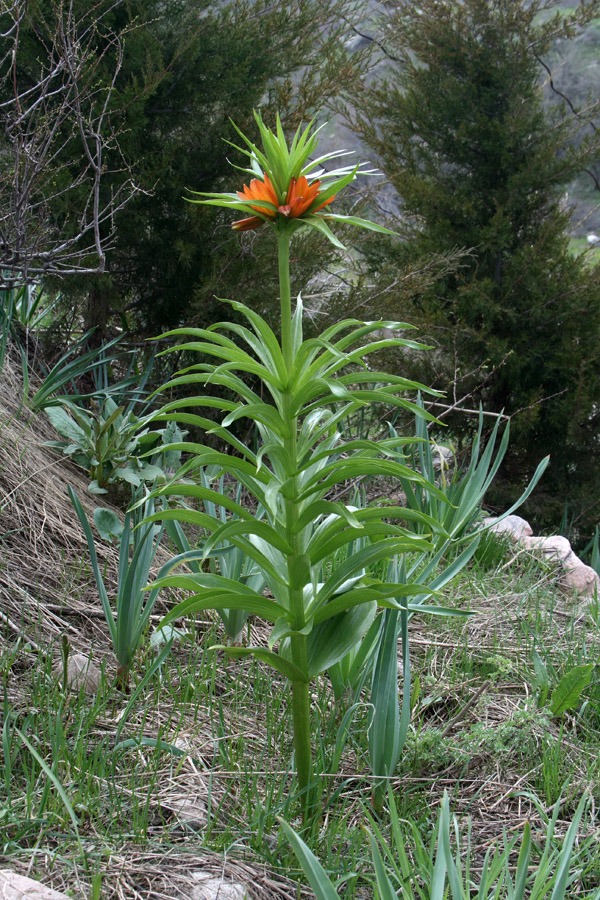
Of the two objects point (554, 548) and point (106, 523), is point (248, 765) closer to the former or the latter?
point (106, 523)

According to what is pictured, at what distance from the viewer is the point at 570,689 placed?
193 cm

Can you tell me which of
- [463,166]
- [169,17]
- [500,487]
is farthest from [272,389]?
[463,166]

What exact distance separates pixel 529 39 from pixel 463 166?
0.95 metres

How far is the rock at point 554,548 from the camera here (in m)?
3.38

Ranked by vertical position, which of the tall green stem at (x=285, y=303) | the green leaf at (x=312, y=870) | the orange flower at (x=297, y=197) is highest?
the orange flower at (x=297, y=197)

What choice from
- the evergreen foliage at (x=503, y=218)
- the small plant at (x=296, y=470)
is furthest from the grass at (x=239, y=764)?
the evergreen foliage at (x=503, y=218)

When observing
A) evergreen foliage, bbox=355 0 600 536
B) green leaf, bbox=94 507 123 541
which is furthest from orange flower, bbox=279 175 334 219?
evergreen foliage, bbox=355 0 600 536

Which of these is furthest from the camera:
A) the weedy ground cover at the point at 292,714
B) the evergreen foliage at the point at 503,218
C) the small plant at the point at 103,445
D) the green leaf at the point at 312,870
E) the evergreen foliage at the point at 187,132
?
the evergreen foliage at the point at 503,218

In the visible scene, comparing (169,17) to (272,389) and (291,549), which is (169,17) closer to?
(272,389)

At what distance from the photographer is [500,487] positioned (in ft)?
16.9

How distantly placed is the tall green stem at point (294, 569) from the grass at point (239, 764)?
7cm

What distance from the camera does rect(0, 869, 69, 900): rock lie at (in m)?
1.12

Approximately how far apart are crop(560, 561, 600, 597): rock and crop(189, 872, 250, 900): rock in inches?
87.3

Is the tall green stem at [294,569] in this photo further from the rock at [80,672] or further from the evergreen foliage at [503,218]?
the evergreen foliage at [503,218]
